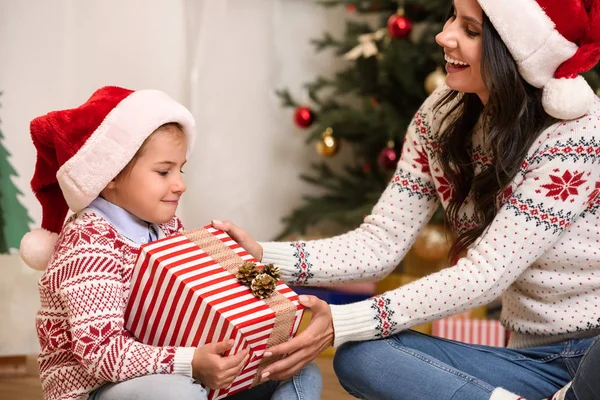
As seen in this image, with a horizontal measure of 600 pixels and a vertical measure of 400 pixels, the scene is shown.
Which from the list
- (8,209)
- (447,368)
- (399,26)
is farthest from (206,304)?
(399,26)

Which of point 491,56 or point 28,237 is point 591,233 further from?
point 28,237

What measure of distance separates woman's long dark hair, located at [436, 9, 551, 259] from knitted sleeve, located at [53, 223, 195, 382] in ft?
2.38

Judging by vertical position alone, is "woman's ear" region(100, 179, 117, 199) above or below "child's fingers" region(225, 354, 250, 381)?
above

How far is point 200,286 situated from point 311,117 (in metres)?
1.98

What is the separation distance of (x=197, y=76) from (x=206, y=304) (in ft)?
6.69

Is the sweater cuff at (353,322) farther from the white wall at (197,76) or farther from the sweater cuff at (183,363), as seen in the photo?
the white wall at (197,76)

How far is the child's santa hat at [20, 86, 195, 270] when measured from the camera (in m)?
1.55

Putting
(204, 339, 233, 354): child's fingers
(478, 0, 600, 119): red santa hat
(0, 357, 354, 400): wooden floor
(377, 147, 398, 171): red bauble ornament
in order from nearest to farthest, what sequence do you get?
(204, 339, 233, 354): child's fingers, (478, 0, 600, 119): red santa hat, (0, 357, 354, 400): wooden floor, (377, 147, 398, 171): red bauble ornament

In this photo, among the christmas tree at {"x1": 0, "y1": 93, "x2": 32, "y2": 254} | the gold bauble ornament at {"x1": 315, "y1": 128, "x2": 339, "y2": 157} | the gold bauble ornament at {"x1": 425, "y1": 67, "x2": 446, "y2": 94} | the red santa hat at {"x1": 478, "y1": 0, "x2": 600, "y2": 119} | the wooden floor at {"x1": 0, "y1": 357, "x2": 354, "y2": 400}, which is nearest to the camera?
the red santa hat at {"x1": 478, "y1": 0, "x2": 600, "y2": 119}

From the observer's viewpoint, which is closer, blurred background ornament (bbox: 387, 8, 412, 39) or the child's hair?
the child's hair

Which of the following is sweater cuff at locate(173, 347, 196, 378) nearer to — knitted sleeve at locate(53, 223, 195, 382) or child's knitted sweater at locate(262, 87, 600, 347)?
knitted sleeve at locate(53, 223, 195, 382)

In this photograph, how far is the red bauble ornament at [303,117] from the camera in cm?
336

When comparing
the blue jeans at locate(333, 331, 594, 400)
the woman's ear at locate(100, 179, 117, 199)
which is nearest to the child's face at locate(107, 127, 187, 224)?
the woman's ear at locate(100, 179, 117, 199)

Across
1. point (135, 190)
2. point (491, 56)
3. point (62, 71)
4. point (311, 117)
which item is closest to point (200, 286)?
point (135, 190)
